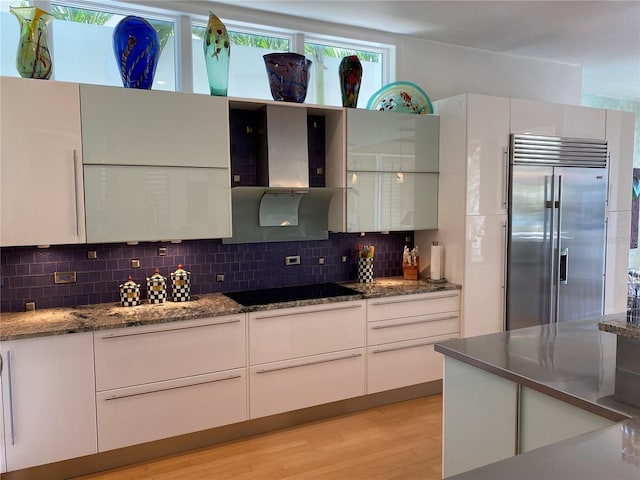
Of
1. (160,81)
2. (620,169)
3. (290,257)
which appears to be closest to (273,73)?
(160,81)

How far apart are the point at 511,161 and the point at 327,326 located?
1.92m

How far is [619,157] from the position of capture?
427 cm

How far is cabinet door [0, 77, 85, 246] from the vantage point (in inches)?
103

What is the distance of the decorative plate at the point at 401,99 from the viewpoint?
3.85m

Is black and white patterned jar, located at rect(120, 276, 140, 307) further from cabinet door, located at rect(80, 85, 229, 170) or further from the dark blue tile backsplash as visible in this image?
cabinet door, located at rect(80, 85, 229, 170)

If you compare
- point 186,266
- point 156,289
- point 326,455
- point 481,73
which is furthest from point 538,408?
point 481,73

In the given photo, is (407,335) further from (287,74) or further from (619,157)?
(619,157)

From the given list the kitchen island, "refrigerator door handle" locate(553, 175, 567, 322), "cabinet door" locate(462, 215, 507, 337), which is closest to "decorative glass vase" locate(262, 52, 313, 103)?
"cabinet door" locate(462, 215, 507, 337)

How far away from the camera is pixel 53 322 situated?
8.78 feet

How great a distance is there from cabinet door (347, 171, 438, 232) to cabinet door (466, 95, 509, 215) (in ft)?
1.11

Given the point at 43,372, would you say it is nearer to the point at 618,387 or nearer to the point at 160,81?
the point at 160,81

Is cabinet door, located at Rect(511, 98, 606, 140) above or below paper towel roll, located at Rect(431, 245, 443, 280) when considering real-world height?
above

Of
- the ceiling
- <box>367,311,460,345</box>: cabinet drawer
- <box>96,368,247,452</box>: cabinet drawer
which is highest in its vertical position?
the ceiling

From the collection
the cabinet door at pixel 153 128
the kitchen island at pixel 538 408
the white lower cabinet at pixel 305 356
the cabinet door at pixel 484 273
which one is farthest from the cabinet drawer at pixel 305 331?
the kitchen island at pixel 538 408
